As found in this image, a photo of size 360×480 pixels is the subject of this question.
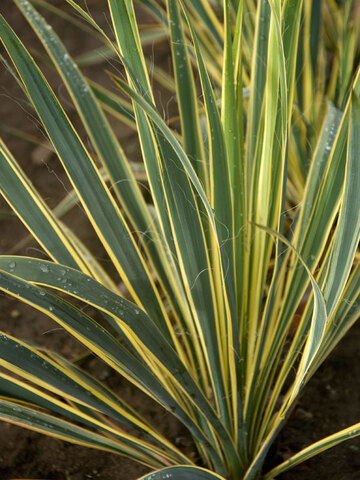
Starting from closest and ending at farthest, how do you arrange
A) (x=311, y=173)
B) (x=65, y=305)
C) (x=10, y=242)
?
(x=65, y=305) < (x=311, y=173) < (x=10, y=242)

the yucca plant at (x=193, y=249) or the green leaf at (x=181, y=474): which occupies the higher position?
the yucca plant at (x=193, y=249)

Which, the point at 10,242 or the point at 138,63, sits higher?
the point at 138,63

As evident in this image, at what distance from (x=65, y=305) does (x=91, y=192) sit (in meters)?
0.19

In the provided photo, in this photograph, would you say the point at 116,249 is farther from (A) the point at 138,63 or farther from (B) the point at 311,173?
(B) the point at 311,173

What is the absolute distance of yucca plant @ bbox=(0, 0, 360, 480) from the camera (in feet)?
2.21

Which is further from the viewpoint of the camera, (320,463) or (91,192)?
(320,463)

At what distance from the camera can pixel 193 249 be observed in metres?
0.72

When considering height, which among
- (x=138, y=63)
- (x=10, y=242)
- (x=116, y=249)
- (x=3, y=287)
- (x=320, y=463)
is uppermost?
(x=138, y=63)

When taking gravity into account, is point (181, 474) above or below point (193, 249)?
below

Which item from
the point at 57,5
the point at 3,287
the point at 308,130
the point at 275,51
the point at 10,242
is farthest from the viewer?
the point at 57,5

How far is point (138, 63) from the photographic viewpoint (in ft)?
2.41

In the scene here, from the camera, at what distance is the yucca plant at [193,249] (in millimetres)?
673

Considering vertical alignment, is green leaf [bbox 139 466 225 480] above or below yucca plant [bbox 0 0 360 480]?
below

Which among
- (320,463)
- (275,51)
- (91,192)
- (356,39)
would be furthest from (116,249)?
(356,39)
